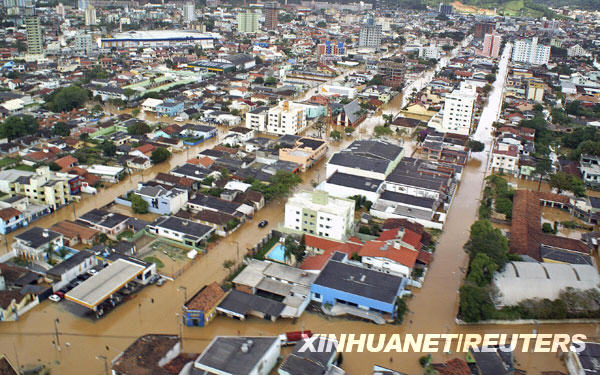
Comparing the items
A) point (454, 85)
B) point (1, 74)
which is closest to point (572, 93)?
point (454, 85)

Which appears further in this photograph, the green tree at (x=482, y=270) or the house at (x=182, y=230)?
the house at (x=182, y=230)

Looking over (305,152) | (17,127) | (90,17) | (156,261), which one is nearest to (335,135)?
(305,152)

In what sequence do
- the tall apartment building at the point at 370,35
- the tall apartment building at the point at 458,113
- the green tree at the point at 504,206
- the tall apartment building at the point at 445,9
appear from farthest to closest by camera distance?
the tall apartment building at the point at 445,9 < the tall apartment building at the point at 370,35 < the tall apartment building at the point at 458,113 < the green tree at the point at 504,206

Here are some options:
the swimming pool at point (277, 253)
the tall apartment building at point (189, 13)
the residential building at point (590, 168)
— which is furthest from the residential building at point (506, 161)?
the tall apartment building at point (189, 13)

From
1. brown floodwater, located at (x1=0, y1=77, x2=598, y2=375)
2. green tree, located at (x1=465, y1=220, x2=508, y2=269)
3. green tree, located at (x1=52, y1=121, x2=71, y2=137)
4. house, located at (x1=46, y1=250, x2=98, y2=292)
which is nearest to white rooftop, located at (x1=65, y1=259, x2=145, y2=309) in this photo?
brown floodwater, located at (x1=0, y1=77, x2=598, y2=375)

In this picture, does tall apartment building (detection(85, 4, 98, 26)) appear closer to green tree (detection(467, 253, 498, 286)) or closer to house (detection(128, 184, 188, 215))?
house (detection(128, 184, 188, 215))

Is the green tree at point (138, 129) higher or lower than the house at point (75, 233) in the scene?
higher

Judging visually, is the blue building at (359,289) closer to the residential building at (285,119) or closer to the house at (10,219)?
the house at (10,219)

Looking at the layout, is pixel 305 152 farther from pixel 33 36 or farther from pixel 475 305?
pixel 33 36
